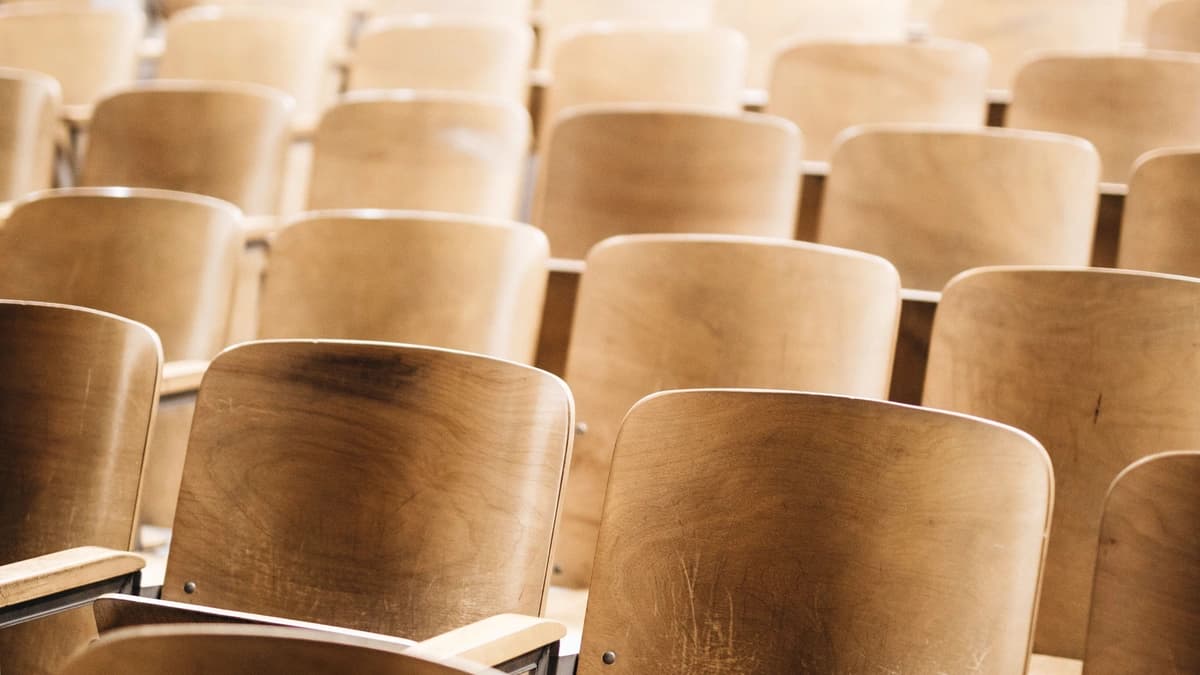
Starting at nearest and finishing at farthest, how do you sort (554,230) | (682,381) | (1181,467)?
(1181,467) < (682,381) < (554,230)

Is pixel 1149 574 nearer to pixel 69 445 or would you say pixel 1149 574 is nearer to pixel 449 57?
pixel 69 445

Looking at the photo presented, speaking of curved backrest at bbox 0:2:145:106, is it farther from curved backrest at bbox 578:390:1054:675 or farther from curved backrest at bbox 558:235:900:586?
curved backrest at bbox 578:390:1054:675

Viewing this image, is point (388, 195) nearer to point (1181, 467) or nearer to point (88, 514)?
point (88, 514)

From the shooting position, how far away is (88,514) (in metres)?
0.39

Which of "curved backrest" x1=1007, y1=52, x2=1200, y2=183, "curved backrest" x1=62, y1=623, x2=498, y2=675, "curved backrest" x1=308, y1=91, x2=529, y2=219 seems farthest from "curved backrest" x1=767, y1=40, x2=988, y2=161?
"curved backrest" x1=62, y1=623, x2=498, y2=675

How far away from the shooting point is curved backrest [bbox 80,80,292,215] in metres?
0.67

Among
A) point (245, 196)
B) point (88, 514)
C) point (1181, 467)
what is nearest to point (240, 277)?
point (245, 196)

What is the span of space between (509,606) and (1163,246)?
314 mm

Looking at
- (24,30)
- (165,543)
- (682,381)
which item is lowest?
(165,543)

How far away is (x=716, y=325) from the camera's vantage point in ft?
1.49

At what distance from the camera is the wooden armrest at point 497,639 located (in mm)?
281

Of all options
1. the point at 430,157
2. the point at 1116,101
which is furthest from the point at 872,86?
the point at 430,157

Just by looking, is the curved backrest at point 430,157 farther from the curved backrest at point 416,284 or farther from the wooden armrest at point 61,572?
the wooden armrest at point 61,572

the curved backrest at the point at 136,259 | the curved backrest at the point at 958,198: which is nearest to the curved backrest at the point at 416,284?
the curved backrest at the point at 136,259
